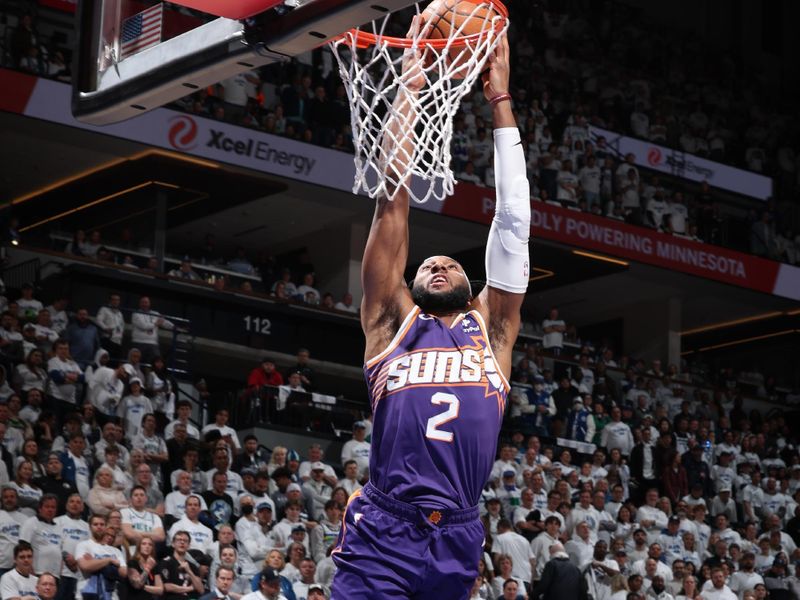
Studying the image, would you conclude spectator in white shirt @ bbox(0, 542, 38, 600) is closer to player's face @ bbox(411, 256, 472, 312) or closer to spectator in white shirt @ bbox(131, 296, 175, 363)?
spectator in white shirt @ bbox(131, 296, 175, 363)

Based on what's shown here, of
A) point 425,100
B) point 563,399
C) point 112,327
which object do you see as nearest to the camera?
point 425,100

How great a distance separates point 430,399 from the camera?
4.04 m

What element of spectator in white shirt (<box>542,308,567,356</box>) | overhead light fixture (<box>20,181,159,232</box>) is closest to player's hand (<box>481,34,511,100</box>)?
overhead light fixture (<box>20,181,159,232</box>)

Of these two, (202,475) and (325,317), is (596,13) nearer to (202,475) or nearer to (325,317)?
(325,317)

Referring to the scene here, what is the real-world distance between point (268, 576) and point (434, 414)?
765 centimetres

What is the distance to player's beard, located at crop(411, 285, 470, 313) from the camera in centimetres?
428

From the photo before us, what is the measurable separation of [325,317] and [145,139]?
3810 mm

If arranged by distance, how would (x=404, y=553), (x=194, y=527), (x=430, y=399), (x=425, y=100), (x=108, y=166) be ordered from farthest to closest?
(x=108, y=166), (x=194, y=527), (x=425, y=100), (x=430, y=399), (x=404, y=553)

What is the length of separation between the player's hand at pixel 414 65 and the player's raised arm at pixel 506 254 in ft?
1.30

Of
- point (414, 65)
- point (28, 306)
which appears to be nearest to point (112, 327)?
point (28, 306)

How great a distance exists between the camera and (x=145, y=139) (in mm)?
18016

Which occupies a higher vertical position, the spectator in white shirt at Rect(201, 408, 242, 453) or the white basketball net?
the white basketball net

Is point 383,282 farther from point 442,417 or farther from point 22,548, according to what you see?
A: point 22,548

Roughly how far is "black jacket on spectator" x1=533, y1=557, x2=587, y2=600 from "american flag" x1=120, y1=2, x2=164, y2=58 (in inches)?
376
